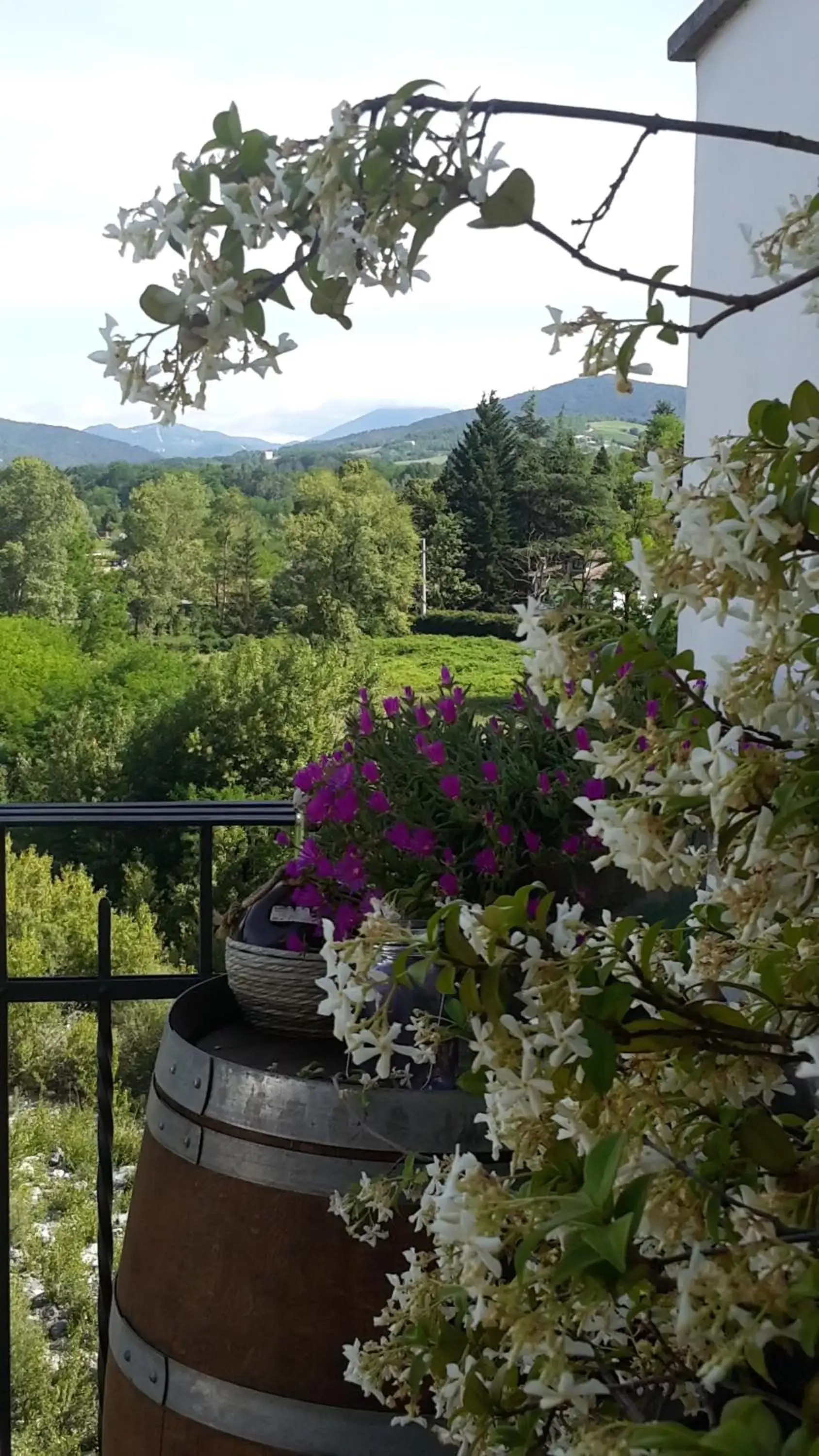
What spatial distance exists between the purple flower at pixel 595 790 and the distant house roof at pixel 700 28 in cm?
67

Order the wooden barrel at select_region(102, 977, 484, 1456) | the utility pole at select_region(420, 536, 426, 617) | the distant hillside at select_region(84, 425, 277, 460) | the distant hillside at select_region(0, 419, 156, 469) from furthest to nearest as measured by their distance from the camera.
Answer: the distant hillside at select_region(84, 425, 277, 460), the distant hillside at select_region(0, 419, 156, 469), the utility pole at select_region(420, 536, 426, 617), the wooden barrel at select_region(102, 977, 484, 1456)

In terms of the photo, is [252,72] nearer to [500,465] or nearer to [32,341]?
[500,465]

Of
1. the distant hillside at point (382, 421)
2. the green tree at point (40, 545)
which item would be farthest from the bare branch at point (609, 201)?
the distant hillside at point (382, 421)

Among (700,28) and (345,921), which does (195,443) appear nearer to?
(700,28)

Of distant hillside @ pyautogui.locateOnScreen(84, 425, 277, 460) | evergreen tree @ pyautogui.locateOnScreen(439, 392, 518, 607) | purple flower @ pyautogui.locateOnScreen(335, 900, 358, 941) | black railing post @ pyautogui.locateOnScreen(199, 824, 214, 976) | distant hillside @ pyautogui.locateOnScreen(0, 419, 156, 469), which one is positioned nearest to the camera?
purple flower @ pyautogui.locateOnScreen(335, 900, 358, 941)

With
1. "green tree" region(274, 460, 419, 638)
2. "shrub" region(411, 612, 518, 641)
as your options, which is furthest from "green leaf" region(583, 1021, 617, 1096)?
"green tree" region(274, 460, 419, 638)

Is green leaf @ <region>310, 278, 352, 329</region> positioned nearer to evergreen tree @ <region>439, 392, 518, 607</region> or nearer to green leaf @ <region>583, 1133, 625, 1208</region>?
green leaf @ <region>583, 1133, 625, 1208</region>

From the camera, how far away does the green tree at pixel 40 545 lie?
81.9 ft

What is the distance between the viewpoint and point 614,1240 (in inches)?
12.1

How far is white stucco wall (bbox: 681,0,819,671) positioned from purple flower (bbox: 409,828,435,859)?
0.99ft

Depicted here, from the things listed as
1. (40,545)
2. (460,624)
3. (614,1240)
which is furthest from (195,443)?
(614,1240)

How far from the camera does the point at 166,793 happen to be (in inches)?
939

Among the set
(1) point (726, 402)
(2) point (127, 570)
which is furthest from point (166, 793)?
(1) point (726, 402)

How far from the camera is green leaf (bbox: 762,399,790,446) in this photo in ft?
1.14
